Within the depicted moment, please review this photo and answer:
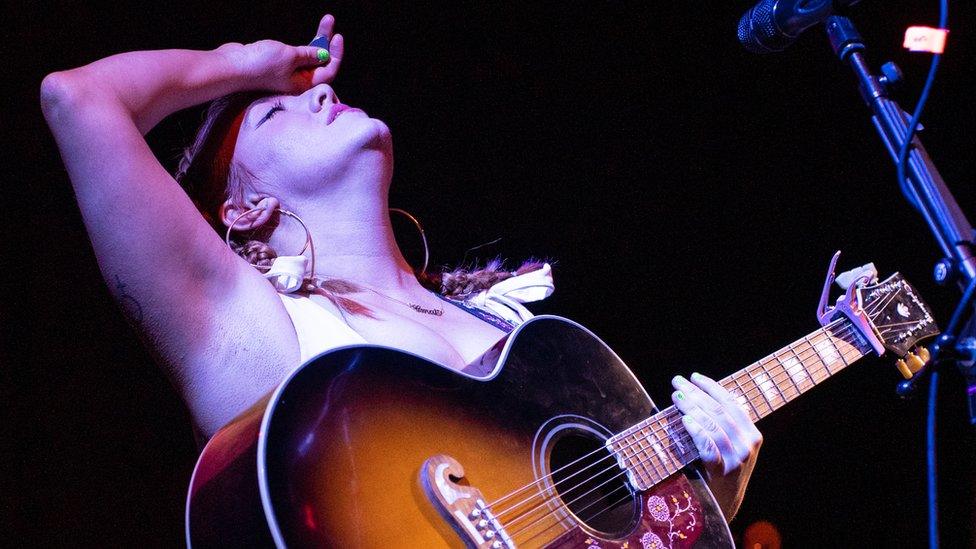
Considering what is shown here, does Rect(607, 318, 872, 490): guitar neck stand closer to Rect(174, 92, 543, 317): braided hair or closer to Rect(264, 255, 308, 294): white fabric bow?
Rect(264, 255, 308, 294): white fabric bow

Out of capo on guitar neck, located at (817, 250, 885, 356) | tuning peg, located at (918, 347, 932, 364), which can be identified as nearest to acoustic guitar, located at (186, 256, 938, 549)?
capo on guitar neck, located at (817, 250, 885, 356)

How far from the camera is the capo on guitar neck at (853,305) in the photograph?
1.72 m

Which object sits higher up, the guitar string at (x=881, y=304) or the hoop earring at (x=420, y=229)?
the hoop earring at (x=420, y=229)

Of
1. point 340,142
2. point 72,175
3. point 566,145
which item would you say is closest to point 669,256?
point 566,145

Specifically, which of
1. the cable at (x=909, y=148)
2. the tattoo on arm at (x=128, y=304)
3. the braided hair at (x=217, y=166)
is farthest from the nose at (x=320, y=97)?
the cable at (x=909, y=148)

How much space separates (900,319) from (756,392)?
0.55 m

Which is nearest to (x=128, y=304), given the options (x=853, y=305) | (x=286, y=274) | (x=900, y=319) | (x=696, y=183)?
(x=286, y=274)

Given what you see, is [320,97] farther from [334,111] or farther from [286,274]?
[286,274]

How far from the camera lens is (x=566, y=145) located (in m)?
2.62

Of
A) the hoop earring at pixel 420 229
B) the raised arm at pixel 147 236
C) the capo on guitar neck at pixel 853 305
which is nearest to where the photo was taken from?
the raised arm at pixel 147 236

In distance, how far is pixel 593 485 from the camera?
1266 mm

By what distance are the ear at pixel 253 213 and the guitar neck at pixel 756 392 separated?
123cm

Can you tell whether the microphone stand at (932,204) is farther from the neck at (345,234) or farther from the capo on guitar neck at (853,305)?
the neck at (345,234)

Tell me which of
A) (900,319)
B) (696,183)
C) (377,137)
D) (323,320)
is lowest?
(900,319)
